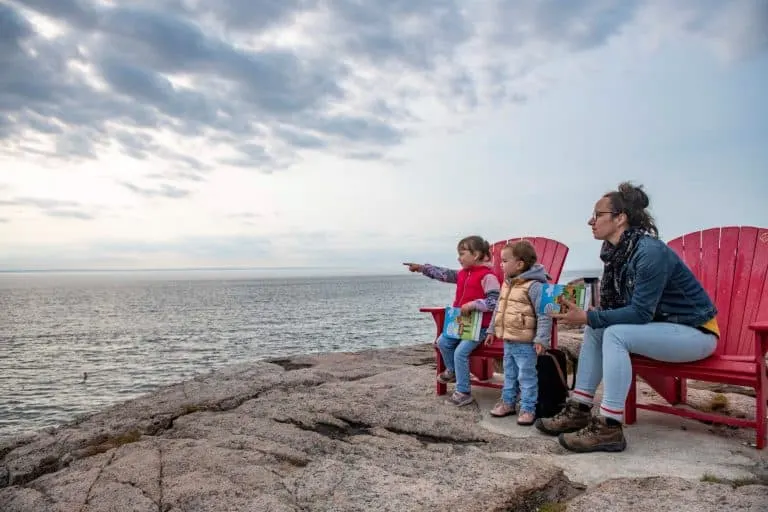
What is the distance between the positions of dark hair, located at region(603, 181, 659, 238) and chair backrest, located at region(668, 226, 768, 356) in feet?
3.42

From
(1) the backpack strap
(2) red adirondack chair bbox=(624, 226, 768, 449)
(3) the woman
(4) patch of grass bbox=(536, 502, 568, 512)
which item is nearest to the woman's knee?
(3) the woman

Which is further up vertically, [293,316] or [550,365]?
[550,365]

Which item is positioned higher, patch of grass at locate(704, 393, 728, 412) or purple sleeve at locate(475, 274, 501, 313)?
purple sleeve at locate(475, 274, 501, 313)

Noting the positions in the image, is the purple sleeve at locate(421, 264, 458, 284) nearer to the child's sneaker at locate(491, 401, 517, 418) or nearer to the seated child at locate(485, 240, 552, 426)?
the seated child at locate(485, 240, 552, 426)

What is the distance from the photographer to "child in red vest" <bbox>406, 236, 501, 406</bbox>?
4988 millimetres

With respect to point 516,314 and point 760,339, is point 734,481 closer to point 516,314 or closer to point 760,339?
point 760,339

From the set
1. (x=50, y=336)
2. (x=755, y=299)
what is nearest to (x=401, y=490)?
(x=755, y=299)

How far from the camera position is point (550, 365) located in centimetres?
444

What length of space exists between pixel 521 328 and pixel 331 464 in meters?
1.89

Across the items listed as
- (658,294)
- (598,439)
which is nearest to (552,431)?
(598,439)

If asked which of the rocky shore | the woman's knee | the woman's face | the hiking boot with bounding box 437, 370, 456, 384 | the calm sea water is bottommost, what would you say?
the calm sea water

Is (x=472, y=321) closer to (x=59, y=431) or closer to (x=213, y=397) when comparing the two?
(x=213, y=397)

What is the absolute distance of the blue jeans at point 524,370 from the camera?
14.5 ft

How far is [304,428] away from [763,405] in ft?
10.4
